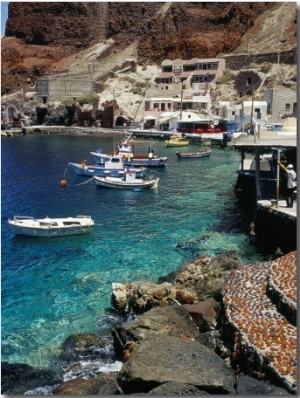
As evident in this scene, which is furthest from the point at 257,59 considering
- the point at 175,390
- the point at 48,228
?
the point at 175,390

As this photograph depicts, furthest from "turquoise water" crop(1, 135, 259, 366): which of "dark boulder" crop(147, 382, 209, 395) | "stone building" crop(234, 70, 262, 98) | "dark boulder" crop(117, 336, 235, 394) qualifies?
"stone building" crop(234, 70, 262, 98)

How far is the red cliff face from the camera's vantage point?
349 feet

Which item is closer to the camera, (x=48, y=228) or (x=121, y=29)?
(x=48, y=228)

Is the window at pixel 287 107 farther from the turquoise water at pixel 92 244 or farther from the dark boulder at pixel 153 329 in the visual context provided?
the dark boulder at pixel 153 329

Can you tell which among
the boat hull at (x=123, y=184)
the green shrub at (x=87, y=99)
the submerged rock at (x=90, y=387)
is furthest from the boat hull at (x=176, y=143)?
the submerged rock at (x=90, y=387)

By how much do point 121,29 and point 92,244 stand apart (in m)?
102

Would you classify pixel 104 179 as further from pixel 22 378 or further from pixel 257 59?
pixel 257 59

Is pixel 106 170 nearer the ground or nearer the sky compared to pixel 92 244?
nearer the sky

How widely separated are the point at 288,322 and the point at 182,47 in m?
99.8

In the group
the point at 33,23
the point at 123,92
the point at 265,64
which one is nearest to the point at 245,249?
the point at 265,64

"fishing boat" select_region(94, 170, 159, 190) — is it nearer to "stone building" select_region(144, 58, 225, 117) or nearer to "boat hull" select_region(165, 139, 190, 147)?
"boat hull" select_region(165, 139, 190, 147)

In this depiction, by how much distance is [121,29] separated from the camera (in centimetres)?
11769

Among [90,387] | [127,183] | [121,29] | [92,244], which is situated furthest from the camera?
[121,29]

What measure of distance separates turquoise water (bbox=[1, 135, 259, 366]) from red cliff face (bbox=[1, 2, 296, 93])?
216ft
